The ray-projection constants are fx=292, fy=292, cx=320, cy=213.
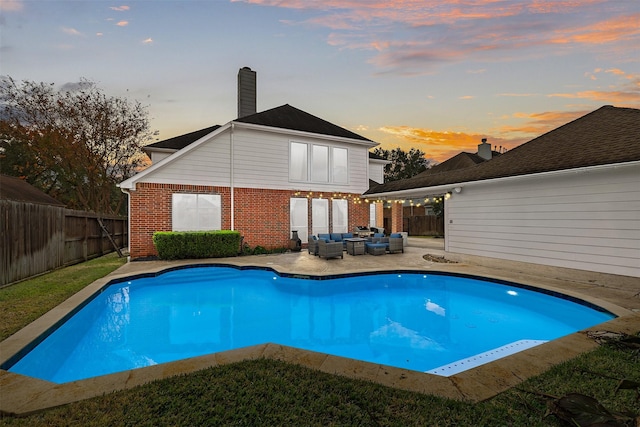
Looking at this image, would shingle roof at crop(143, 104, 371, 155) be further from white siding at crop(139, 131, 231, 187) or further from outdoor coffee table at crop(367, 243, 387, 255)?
outdoor coffee table at crop(367, 243, 387, 255)

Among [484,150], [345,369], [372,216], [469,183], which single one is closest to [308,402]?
[345,369]

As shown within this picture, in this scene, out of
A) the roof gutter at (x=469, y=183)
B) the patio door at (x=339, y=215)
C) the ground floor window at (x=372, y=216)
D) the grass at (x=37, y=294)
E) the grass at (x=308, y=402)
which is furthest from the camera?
the ground floor window at (x=372, y=216)

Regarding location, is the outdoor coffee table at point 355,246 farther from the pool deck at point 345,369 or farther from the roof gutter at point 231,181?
the pool deck at point 345,369

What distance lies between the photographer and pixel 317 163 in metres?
15.2

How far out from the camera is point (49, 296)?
20.4 feet

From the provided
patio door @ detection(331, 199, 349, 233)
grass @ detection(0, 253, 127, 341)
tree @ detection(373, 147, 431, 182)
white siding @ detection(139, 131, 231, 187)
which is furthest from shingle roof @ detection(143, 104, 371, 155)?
tree @ detection(373, 147, 431, 182)

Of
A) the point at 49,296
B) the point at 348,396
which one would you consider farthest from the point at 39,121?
the point at 348,396

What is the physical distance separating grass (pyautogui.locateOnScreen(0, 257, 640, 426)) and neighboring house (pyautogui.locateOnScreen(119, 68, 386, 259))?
10718 mm

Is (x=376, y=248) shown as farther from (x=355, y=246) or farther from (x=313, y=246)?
(x=313, y=246)

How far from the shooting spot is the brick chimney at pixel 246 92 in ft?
55.9

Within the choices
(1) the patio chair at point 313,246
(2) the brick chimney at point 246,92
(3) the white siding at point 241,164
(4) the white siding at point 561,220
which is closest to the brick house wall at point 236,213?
(3) the white siding at point 241,164

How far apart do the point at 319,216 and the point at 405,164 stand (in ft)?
88.3

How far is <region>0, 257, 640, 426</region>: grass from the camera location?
2.28 meters

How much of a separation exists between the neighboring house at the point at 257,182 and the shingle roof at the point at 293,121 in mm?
58
